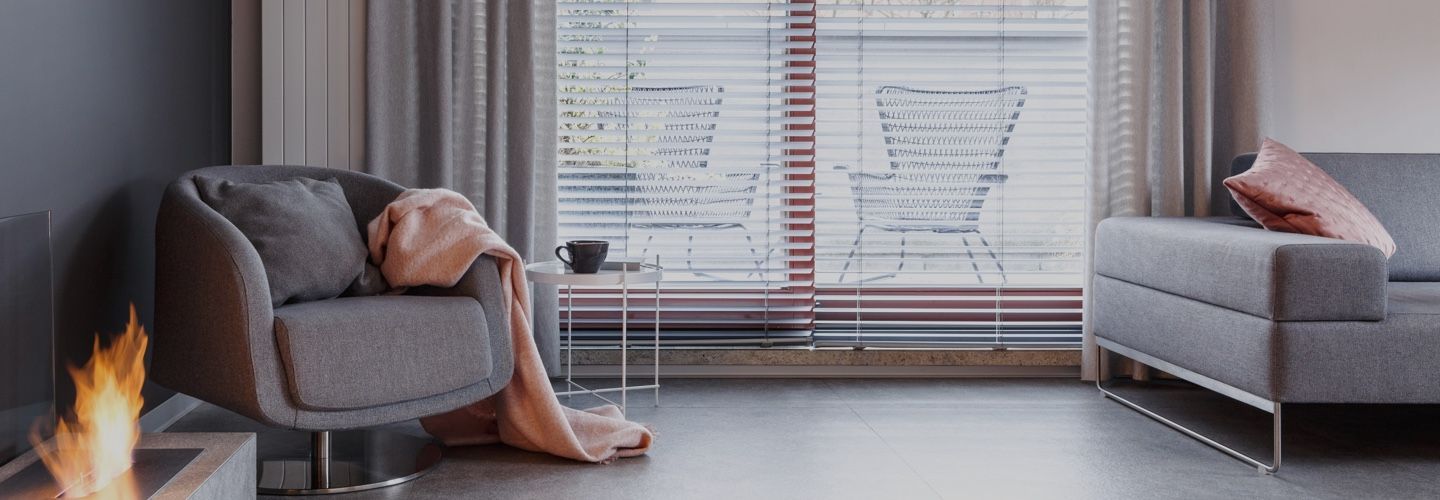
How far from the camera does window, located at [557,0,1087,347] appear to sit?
150 inches

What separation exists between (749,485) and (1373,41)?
2873mm

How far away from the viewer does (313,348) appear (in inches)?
89.0

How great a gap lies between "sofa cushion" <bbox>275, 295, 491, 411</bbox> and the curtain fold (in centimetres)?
103

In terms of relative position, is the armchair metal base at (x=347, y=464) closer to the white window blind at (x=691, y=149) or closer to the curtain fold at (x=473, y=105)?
the curtain fold at (x=473, y=105)

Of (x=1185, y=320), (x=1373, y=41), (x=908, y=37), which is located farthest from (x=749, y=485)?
(x=1373, y=41)

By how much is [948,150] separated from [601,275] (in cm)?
149

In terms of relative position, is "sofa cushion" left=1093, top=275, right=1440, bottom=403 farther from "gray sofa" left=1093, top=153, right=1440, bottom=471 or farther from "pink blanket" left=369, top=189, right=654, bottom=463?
"pink blanket" left=369, top=189, right=654, bottom=463


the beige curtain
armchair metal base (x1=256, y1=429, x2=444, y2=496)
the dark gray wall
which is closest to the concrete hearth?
the dark gray wall

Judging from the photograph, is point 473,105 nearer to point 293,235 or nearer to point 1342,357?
point 293,235

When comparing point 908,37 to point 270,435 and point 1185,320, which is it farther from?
point 270,435

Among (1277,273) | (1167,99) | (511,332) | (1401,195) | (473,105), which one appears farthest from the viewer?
(1167,99)

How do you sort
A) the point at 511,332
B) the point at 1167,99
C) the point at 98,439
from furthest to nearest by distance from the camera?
the point at 1167,99 < the point at 511,332 < the point at 98,439

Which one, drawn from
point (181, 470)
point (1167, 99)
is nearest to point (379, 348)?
point (181, 470)

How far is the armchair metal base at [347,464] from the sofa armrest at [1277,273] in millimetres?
1961
